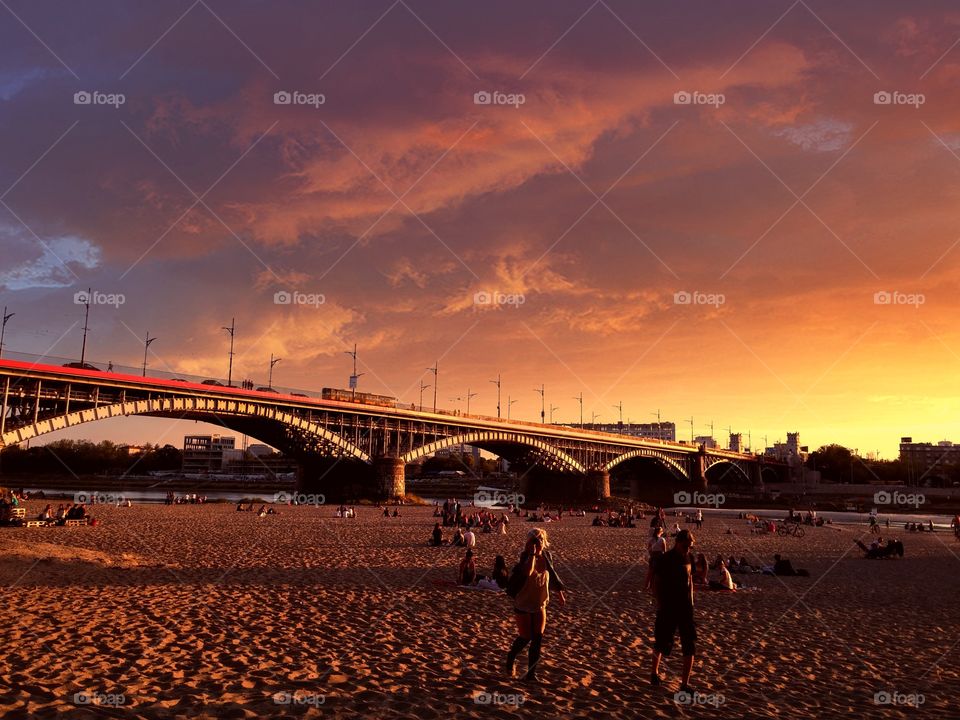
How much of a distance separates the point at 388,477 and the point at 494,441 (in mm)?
20101

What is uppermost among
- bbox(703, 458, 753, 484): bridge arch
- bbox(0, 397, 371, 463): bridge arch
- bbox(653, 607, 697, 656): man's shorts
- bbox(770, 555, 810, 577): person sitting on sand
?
bbox(0, 397, 371, 463): bridge arch

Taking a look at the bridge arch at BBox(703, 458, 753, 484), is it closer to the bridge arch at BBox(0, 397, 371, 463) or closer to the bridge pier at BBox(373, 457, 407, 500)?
the bridge pier at BBox(373, 457, 407, 500)

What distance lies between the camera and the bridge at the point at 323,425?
48688 mm

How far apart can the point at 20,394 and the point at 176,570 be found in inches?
1450

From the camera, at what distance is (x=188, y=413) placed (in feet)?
200

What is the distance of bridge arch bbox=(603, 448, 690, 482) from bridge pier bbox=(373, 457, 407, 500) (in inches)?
1669

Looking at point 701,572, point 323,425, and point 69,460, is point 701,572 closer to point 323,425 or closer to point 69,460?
point 323,425

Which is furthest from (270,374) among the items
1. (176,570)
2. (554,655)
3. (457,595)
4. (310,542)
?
(554,655)

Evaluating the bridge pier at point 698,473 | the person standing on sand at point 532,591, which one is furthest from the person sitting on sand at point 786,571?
the bridge pier at point 698,473

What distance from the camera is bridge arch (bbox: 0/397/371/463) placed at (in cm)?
4709

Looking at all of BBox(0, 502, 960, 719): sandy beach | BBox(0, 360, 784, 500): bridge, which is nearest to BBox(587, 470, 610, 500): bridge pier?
BBox(0, 360, 784, 500): bridge

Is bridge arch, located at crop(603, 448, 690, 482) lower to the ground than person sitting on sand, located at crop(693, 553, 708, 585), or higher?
higher

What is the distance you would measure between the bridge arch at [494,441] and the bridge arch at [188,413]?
741 cm

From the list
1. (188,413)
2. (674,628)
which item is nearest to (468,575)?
(674,628)
